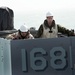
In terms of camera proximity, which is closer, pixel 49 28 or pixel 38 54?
pixel 38 54

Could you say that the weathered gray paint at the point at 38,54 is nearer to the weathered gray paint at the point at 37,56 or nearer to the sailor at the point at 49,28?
the weathered gray paint at the point at 37,56

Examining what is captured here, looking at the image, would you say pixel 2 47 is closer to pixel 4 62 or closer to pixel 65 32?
pixel 4 62

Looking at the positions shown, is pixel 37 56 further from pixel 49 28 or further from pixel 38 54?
pixel 49 28

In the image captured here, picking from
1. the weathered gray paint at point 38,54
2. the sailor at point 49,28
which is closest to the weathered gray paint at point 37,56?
the weathered gray paint at point 38,54

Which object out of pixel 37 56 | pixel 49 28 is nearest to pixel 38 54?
pixel 37 56

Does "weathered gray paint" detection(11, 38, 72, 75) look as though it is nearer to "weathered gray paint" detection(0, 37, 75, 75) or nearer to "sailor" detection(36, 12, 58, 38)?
Answer: "weathered gray paint" detection(0, 37, 75, 75)

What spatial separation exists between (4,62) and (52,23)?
85.3 inches

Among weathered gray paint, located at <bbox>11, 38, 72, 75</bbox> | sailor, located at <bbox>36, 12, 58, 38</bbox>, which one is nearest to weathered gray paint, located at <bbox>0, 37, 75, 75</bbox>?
weathered gray paint, located at <bbox>11, 38, 72, 75</bbox>

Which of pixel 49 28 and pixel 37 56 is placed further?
pixel 49 28

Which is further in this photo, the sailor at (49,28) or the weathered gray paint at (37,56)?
the sailor at (49,28)

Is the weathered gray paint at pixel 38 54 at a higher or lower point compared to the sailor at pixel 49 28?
lower

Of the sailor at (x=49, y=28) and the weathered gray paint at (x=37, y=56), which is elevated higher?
the sailor at (x=49, y=28)

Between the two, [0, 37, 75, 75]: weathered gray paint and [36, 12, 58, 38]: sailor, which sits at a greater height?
[36, 12, 58, 38]: sailor

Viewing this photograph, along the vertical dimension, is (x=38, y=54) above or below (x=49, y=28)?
below
